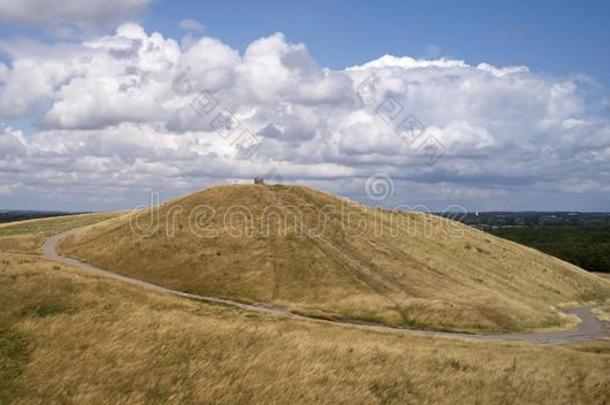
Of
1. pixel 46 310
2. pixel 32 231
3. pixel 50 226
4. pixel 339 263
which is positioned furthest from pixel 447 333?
pixel 50 226

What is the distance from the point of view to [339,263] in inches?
2327

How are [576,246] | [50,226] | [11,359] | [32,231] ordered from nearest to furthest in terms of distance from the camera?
[11,359]
[32,231]
[50,226]
[576,246]

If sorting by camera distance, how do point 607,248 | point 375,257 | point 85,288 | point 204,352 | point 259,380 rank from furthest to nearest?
1. point 607,248
2. point 375,257
3. point 85,288
4. point 204,352
5. point 259,380

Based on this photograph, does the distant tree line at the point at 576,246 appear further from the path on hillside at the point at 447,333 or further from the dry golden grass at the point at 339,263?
the path on hillside at the point at 447,333

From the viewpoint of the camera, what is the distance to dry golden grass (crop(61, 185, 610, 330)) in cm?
5097

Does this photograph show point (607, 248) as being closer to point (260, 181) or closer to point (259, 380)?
point (260, 181)

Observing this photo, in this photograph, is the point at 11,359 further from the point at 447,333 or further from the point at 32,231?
the point at 32,231

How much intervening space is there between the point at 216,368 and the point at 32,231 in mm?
85406

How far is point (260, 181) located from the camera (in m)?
80.5

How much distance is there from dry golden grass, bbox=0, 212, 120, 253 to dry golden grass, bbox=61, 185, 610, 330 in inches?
207

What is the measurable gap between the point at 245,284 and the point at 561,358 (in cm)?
3047

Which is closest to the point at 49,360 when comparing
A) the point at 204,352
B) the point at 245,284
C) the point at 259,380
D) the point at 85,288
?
the point at 204,352

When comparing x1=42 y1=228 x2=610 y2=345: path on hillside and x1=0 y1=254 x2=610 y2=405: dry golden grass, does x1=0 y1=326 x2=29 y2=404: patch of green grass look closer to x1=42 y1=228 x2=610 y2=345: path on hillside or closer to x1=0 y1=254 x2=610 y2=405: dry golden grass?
x1=0 y1=254 x2=610 y2=405: dry golden grass

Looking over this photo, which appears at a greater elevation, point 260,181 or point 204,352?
point 260,181
